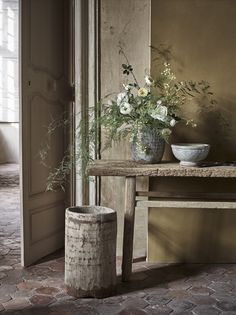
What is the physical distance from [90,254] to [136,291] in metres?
0.46

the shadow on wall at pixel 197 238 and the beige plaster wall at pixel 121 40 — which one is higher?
the beige plaster wall at pixel 121 40

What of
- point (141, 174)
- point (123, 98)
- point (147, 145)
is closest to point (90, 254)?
point (141, 174)

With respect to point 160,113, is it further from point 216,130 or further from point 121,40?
point 121,40

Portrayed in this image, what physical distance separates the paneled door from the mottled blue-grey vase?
911 mm

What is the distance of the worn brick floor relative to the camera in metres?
2.96

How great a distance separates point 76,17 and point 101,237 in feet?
6.23

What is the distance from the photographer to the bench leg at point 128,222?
3.38m

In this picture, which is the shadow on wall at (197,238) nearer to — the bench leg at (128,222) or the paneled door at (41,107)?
the bench leg at (128,222)

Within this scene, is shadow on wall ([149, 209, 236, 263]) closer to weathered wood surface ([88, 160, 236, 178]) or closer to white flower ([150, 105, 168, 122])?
weathered wood surface ([88, 160, 236, 178])

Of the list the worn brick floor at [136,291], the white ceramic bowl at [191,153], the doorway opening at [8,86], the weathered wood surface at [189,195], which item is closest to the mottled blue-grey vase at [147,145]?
the white ceramic bowl at [191,153]

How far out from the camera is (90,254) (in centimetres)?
310

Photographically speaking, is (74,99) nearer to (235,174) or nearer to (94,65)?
(94,65)

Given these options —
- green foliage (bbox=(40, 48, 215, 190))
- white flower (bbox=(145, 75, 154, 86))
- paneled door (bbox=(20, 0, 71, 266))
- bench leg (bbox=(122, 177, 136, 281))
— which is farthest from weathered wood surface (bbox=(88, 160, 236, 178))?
paneled door (bbox=(20, 0, 71, 266))

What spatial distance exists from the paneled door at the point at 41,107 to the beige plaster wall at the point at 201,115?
3.00 feet
